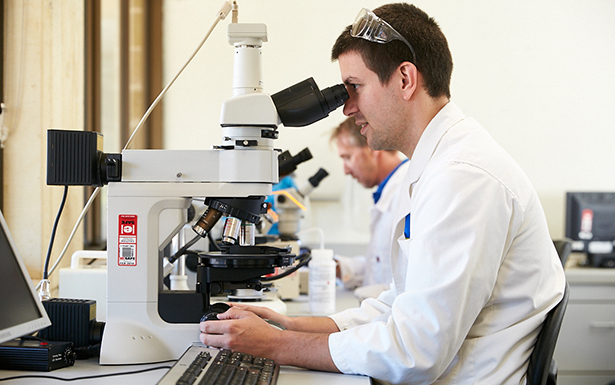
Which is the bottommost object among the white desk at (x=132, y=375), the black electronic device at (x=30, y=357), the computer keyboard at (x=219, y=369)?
the white desk at (x=132, y=375)

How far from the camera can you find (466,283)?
87 centimetres

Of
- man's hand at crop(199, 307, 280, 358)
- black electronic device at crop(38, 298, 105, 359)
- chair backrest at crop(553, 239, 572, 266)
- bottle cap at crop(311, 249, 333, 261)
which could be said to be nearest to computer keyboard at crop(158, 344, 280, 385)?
man's hand at crop(199, 307, 280, 358)

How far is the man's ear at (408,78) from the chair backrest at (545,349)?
51cm

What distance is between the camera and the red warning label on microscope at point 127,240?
106cm

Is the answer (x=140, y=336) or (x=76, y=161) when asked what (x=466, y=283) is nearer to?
(x=140, y=336)

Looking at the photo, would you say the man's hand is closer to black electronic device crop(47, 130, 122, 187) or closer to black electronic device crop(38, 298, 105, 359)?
black electronic device crop(38, 298, 105, 359)

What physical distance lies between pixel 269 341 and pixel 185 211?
317 millimetres

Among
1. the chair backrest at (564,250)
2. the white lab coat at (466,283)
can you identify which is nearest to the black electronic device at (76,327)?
the white lab coat at (466,283)

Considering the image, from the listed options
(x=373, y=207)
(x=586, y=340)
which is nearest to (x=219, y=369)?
(x=373, y=207)

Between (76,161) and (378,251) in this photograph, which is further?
(378,251)

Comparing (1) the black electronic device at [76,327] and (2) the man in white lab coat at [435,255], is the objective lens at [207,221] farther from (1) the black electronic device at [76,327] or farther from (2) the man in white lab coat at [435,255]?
(1) the black electronic device at [76,327]

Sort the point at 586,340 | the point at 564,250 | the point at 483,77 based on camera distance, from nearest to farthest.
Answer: the point at 564,250, the point at 586,340, the point at 483,77

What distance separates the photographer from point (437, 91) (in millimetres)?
1183

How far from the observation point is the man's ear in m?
1.14
